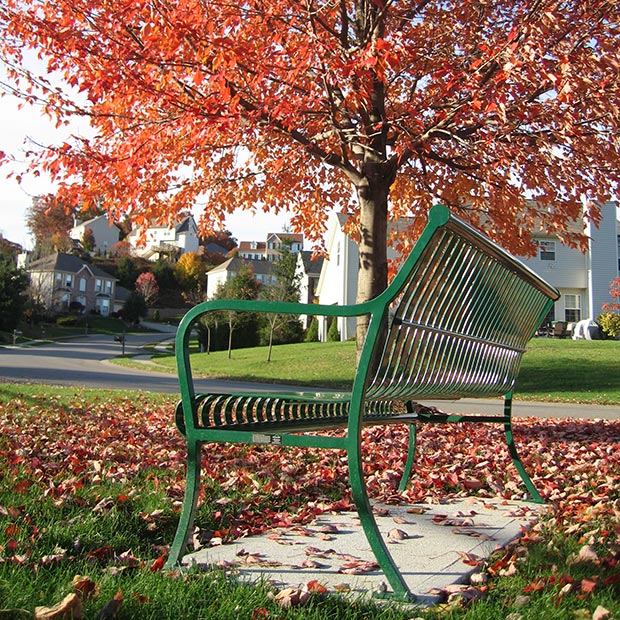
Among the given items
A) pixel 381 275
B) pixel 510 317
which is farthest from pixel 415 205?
pixel 510 317

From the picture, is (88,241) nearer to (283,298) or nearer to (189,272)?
(189,272)

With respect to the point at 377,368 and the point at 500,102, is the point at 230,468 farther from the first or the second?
the point at 500,102

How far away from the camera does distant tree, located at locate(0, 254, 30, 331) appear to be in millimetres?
48312

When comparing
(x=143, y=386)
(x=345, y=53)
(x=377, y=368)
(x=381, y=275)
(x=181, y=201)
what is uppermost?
(x=345, y=53)

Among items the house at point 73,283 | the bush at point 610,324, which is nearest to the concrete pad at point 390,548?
the bush at point 610,324

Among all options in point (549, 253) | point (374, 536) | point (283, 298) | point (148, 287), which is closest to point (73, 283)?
point (148, 287)

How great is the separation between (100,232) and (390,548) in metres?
121

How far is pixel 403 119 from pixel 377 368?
16.7 feet

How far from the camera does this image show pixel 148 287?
8431cm

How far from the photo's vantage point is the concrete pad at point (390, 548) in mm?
2580

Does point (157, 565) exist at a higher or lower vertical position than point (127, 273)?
lower

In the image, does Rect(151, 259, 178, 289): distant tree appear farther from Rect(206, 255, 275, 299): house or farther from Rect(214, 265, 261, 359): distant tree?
Rect(214, 265, 261, 359): distant tree

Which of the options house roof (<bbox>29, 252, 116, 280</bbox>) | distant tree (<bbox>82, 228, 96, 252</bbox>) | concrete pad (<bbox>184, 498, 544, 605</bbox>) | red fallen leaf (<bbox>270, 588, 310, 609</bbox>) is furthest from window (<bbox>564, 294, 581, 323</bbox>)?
distant tree (<bbox>82, 228, 96, 252</bbox>)

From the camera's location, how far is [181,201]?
9.50 m
